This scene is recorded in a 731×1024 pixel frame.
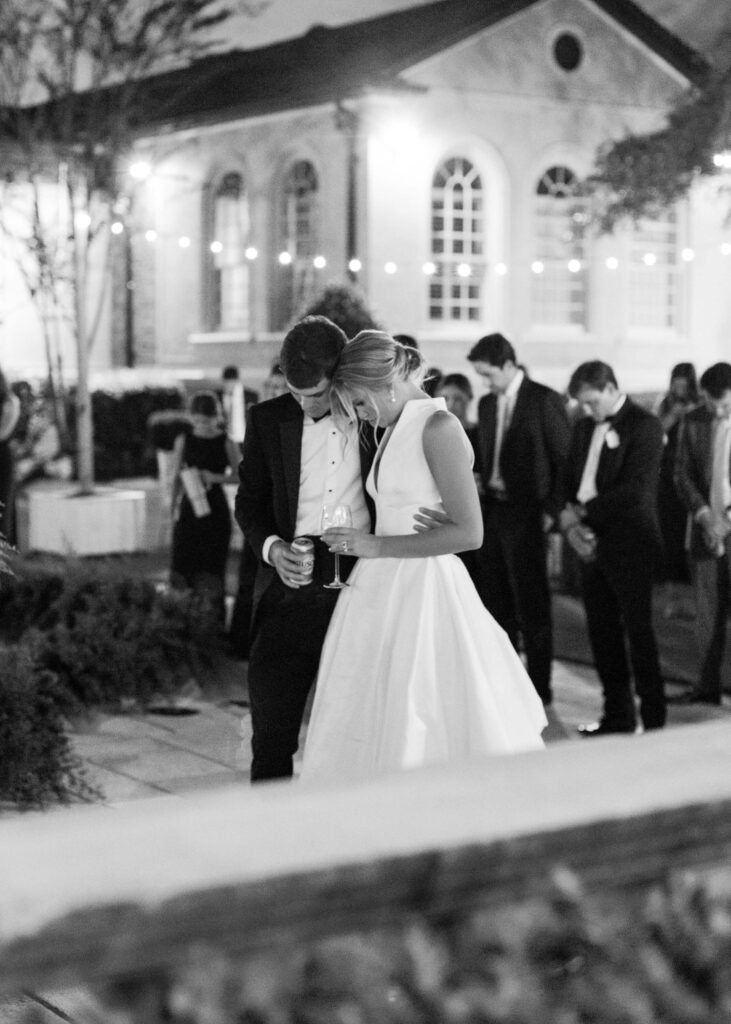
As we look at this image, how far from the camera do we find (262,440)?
5832mm

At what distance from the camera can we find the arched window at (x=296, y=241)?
25016mm

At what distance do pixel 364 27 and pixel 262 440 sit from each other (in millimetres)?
A: 23861

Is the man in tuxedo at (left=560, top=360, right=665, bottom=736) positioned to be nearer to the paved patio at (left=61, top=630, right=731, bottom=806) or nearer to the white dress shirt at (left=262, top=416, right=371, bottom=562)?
the paved patio at (left=61, top=630, right=731, bottom=806)

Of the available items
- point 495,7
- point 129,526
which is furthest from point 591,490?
point 495,7

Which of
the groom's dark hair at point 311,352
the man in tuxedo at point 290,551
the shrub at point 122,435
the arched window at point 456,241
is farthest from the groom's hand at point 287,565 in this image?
the arched window at point 456,241

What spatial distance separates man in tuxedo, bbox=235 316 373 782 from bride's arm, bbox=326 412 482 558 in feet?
1.08

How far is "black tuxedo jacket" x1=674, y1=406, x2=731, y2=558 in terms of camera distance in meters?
9.38

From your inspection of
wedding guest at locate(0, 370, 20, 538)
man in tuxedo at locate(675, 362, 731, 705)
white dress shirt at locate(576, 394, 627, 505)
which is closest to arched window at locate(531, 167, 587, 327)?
wedding guest at locate(0, 370, 20, 538)

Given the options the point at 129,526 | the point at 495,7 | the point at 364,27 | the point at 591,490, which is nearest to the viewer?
the point at 591,490

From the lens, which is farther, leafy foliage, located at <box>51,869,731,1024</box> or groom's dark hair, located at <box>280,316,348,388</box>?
groom's dark hair, located at <box>280,316,348,388</box>

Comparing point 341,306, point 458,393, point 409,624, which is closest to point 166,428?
point 341,306

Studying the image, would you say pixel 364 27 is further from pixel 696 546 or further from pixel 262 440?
pixel 262 440

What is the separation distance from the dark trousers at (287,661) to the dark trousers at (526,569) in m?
3.58

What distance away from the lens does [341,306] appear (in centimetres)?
1658
